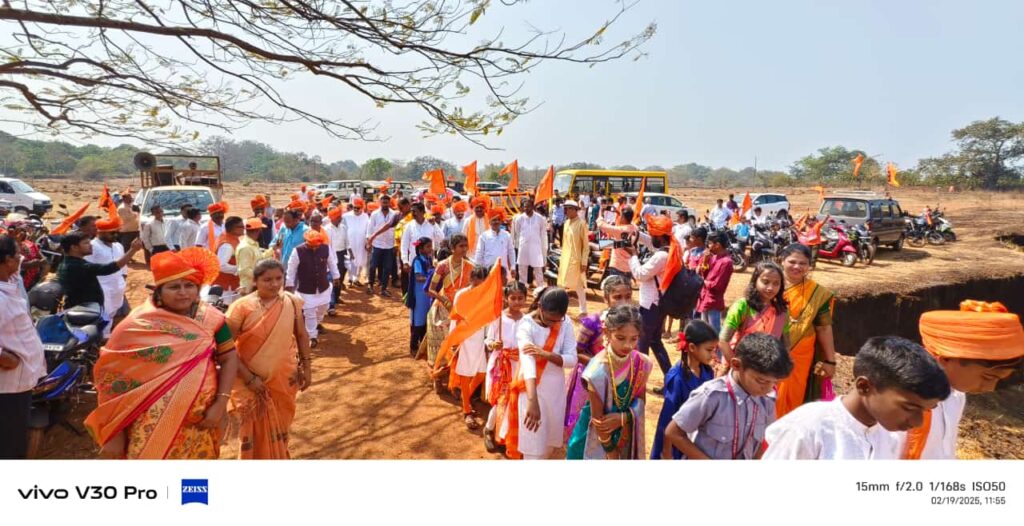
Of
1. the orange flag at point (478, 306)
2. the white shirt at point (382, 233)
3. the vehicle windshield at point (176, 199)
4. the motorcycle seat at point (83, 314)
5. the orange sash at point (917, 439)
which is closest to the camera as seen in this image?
the orange sash at point (917, 439)

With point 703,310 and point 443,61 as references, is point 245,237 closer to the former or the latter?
→ point 443,61

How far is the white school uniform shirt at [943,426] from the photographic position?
189 centimetres

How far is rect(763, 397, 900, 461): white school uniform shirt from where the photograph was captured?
162 centimetres

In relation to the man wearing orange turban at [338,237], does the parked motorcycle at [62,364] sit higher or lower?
lower

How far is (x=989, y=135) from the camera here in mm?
25547

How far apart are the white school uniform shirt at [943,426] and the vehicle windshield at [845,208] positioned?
47.0 feet

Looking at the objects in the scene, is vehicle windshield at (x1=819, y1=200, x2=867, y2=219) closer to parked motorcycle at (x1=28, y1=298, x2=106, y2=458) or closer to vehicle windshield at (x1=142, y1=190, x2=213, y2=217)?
vehicle windshield at (x1=142, y1=190, x2=213, y2=217)

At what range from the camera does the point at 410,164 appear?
64.9m

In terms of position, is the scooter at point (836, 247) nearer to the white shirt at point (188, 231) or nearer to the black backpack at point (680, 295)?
the black backpack at point (680, 295)

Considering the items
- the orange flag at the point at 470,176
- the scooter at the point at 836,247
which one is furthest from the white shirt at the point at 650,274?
the scooter at the point at 836,247

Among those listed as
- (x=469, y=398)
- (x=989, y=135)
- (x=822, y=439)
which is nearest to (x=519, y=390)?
(x=469, y=398)

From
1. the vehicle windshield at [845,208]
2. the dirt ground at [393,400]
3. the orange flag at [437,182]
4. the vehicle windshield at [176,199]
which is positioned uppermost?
the orange flag at [437,182]

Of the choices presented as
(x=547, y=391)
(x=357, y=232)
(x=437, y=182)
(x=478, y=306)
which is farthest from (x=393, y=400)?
(x=437, y=182)

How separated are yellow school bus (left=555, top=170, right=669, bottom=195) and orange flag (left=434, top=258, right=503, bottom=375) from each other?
1303 centimetres
